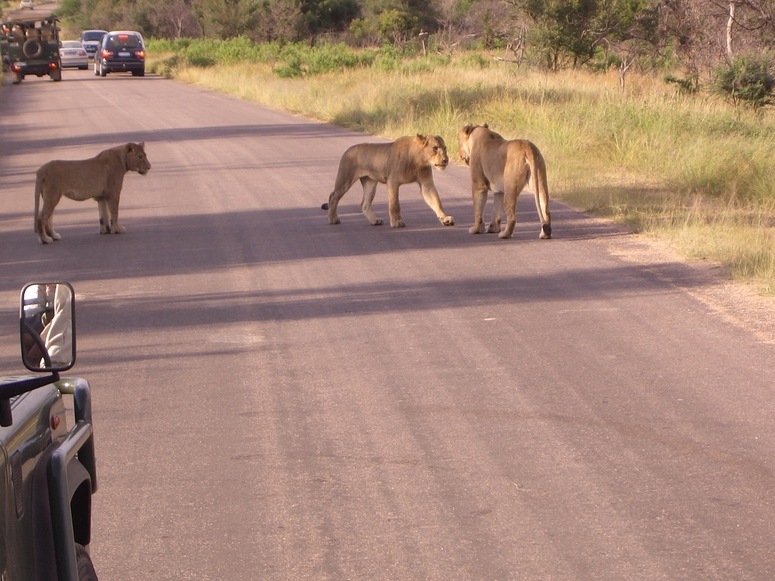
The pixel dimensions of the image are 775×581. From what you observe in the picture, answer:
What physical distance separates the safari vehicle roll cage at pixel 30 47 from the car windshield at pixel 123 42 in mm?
3029

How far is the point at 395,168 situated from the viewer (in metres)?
11.3

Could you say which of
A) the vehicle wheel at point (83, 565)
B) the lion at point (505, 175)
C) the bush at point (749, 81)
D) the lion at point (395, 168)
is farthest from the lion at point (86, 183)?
the bush at point (749, 81)

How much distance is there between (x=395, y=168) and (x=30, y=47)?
33.1 m

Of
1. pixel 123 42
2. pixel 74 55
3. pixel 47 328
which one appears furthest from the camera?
pixel 74 55

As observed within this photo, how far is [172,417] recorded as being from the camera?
5848 mm

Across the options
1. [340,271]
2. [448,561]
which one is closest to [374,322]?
[340,271]

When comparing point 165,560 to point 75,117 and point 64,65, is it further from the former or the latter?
point 64,65

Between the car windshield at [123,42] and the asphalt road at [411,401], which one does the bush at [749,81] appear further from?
the car windshield at [123,42]

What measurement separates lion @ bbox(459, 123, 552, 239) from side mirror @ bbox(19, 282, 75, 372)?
7726 mm

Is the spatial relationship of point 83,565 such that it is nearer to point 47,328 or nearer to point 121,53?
point 47,328

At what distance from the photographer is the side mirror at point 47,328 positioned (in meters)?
2.86

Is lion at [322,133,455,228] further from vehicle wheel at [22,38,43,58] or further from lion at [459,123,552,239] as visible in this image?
vehicle wheel at [22,38,43,58]

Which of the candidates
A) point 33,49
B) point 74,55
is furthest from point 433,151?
point 74,55

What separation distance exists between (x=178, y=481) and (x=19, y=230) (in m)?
7.51
